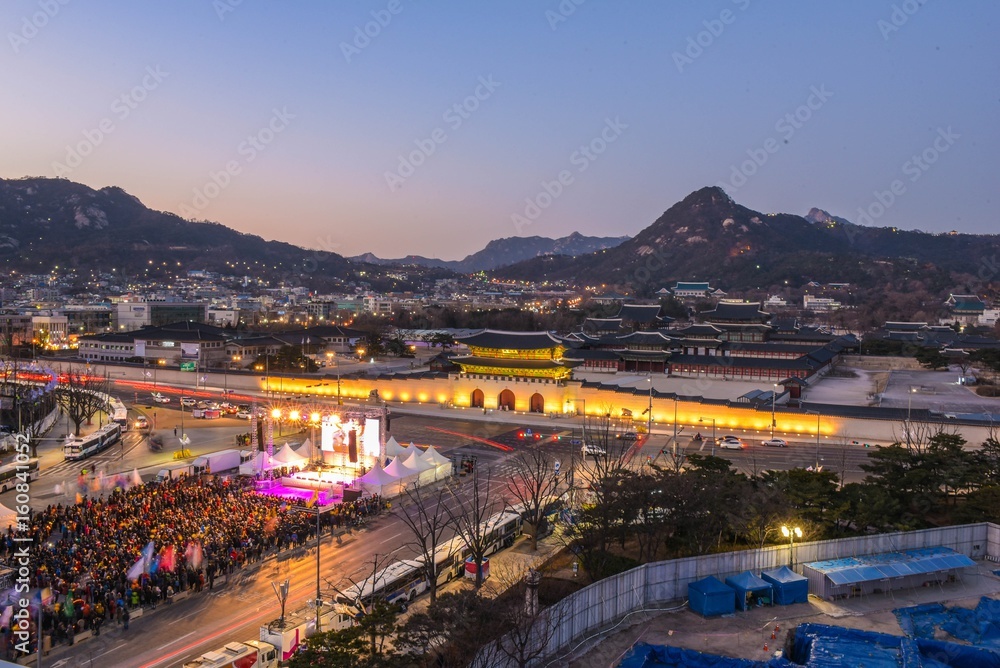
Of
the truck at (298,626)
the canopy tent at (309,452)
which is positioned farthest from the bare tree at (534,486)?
the canopy tent at (309,452)

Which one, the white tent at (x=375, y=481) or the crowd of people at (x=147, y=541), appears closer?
the crowd of people at (x=147, y=541)

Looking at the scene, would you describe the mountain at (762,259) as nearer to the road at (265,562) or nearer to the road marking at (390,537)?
the road at (265,562)

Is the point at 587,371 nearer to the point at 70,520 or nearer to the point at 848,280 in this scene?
the point at 70,520

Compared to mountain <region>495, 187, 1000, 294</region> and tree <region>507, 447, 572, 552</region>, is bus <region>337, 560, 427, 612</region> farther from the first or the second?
mountain <region>495, 187, 1000, 294</region>

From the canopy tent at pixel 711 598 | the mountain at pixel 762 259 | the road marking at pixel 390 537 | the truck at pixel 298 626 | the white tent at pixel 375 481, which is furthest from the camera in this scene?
the mountain at pixel 762 259

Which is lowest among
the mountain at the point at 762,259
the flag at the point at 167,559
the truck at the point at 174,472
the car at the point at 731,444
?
the car at the point at 731,444

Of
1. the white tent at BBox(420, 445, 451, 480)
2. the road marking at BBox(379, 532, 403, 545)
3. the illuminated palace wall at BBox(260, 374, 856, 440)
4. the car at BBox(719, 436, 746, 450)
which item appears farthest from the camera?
the illuminated palace wall at BBox(260, 374, 856, 440)

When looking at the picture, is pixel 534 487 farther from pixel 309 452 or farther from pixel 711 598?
pixel 309 452

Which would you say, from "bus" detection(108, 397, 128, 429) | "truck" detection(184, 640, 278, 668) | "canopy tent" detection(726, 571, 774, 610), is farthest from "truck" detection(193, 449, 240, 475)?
"canopy tent" detection(726, 571, 774, 610)

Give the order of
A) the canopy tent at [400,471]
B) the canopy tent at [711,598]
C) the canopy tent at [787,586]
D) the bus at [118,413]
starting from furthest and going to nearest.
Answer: the bus at [118,413], the canopy tent at [400,471], the canopy tent at [787,586], the canopy tent at [711,598]
